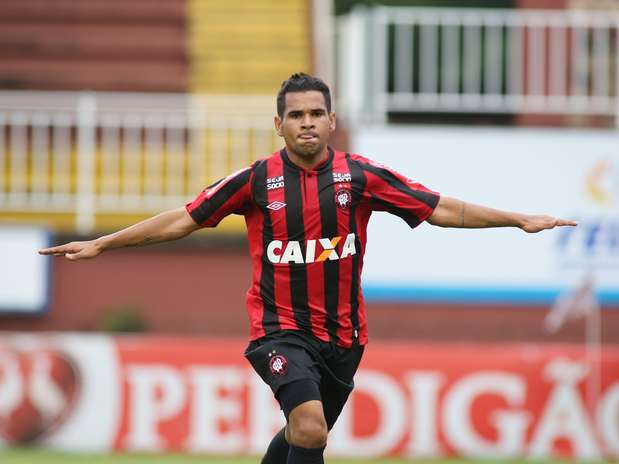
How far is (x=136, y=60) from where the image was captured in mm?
16109

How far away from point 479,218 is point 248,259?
21.7 feet

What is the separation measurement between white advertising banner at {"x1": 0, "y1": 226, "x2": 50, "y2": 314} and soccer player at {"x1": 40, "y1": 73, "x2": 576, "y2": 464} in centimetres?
629

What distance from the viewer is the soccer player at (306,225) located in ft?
22.0

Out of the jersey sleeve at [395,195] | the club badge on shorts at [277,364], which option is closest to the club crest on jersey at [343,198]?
the jersey sleeve at [395,195]

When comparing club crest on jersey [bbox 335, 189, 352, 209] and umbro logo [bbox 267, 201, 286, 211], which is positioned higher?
club crest on jersey [bbox 335, 189, 352, 209]

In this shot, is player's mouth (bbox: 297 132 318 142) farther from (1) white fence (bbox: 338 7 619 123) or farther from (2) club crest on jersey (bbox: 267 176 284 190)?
(1) white fence (bbox: 338 7 619 123)

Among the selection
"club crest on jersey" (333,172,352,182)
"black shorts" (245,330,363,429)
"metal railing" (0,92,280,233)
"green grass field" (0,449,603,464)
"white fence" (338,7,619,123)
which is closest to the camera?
"black shorts" (245,330,363,429)

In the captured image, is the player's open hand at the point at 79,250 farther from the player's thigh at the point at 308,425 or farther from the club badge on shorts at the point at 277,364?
the player's thigh at the point at 308,425

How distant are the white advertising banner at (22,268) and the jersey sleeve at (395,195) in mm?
6615

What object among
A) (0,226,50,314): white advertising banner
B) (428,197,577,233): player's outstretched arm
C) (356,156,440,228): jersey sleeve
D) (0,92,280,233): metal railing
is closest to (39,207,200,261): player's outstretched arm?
(356,156,440,228): jersey sleeve

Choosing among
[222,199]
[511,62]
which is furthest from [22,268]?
[222,199]

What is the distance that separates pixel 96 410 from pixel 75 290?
1.54 m

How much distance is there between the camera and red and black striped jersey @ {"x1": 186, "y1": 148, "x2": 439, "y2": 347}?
6781mm

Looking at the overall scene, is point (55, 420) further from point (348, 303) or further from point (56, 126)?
point (348, 303)
